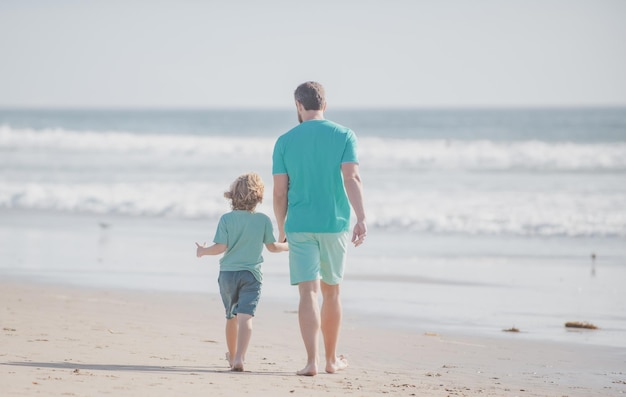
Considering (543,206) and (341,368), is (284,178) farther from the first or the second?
(543,206)

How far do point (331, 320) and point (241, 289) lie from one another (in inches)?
21.7

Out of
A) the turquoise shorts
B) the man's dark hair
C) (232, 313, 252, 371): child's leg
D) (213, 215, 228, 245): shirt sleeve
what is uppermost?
the man's dark hair

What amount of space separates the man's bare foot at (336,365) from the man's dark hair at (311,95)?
58.3 inches

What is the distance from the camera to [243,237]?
532cm

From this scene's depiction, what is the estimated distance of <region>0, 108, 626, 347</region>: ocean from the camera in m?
8.30

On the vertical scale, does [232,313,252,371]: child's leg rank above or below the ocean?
below

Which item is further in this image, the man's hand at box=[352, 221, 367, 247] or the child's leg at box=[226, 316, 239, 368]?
the child's leg at box=[226, 316, 239, 368]

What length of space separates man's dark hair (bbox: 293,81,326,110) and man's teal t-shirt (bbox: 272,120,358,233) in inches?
4.3

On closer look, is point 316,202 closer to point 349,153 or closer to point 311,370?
point 349,153

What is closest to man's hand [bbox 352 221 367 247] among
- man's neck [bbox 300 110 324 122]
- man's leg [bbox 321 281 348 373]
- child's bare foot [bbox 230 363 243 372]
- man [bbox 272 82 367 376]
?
man [bbox 272 82 367 376]

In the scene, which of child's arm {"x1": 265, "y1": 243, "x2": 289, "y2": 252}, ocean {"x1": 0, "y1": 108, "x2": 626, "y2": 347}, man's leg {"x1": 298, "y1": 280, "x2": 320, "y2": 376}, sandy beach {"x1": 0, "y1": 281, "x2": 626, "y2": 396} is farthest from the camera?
ocean {"x1": 0, "y1": 108, "x2": 626, "y2": 347}

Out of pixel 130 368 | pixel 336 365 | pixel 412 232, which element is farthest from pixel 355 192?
pixel 412 232

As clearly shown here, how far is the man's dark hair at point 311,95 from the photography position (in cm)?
528

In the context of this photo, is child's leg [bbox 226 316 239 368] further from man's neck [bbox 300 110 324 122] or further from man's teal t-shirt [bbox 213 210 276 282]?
man's neck [bbox 300 110 324 122]
